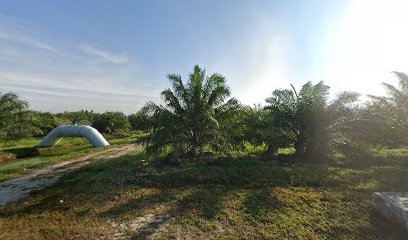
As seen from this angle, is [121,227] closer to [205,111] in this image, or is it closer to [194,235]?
[194,235]

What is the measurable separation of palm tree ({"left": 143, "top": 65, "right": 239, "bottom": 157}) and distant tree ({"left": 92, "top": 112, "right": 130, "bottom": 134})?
108 ft

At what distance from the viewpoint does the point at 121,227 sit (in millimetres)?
5121

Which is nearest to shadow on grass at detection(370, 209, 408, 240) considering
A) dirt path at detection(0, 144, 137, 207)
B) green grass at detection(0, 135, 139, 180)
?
dirt path at detection(0, 144, 137, 207)

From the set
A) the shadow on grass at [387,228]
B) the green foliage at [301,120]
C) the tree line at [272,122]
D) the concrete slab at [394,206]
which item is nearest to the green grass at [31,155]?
the tree line at [272,122]

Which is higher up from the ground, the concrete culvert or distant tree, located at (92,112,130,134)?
distant tree, located at (92,112,130,134)

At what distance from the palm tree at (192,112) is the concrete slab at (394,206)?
653 cm

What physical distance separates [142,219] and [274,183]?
14.3 feet

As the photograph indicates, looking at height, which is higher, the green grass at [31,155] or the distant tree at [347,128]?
the distant tree at [347,128]

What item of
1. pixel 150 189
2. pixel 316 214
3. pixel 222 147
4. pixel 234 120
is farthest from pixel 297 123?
pixel 150 189

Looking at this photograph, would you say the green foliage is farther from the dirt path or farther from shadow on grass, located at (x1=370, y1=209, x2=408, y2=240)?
the dirt path

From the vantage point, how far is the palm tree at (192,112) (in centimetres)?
1063

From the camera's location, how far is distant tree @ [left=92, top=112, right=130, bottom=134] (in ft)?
133

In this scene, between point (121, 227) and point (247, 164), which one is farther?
point (247, 164)

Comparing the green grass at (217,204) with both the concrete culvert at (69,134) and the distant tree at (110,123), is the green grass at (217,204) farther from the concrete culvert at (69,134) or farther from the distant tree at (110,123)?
the distant tree at (110,123)
